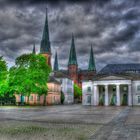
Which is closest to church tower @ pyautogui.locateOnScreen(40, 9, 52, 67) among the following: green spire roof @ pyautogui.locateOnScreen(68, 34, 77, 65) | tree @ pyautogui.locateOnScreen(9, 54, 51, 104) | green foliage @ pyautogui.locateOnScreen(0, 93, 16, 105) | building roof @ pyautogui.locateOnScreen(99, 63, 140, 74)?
green spire roof @ pyautogui.locateOnScreen(68, 34, 77, 65)

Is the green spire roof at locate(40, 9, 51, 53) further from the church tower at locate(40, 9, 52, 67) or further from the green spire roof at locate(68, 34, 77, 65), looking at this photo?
the green spire roof at locate(68, 34, 77, 65)

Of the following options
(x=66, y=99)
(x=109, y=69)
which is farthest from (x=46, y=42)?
(x=109, y=69)

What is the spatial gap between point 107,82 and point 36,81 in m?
25.5

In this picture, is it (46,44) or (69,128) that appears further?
(46,44)

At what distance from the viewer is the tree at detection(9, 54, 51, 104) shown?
59625 millimetres

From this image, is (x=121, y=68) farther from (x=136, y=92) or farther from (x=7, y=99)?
(x=7, y=99)

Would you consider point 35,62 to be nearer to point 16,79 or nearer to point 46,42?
point 16,79

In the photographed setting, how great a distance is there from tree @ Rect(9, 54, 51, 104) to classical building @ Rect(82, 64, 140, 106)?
67.6 feet

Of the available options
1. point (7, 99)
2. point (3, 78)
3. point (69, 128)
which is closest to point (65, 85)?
point (7, 99)

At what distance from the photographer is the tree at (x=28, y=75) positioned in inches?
2347

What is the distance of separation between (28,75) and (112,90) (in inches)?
1302

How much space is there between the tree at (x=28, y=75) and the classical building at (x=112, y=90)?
20.6 m

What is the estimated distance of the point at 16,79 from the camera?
60.6 meters

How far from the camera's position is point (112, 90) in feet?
268
